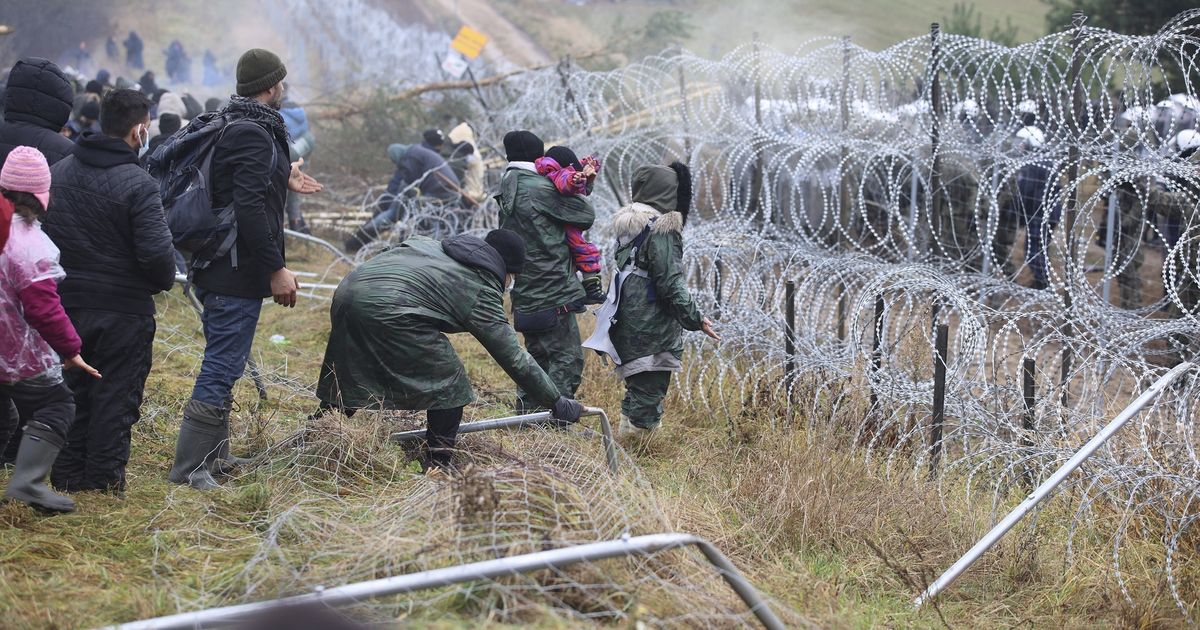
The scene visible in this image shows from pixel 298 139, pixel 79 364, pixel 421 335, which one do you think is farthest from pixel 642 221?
pixel 298 139

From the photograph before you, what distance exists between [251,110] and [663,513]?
2.19 meters

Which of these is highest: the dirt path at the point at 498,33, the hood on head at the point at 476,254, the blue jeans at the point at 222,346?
the dirt path at the point at 498,33

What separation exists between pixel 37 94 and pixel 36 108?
0.07m

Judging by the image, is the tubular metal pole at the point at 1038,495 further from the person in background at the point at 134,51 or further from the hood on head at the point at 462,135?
the person in background at the point at 134,51

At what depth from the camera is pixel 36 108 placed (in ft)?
16.6

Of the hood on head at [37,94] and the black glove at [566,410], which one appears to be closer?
the black glove at [566,410]

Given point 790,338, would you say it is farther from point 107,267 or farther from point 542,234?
point 107,267

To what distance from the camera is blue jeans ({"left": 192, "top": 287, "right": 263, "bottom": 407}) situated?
4199 millimetres

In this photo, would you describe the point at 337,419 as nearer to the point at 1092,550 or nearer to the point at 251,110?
the point at 251,110

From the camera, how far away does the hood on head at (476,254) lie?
4277 millimetres

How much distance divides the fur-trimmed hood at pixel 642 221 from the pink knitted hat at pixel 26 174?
8.40 feet

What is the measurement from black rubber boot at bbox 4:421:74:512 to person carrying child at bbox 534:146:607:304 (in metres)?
2.65

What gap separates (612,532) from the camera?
3.30 metres

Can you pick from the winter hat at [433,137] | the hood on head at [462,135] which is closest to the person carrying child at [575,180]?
the winter hat at [433,137]
